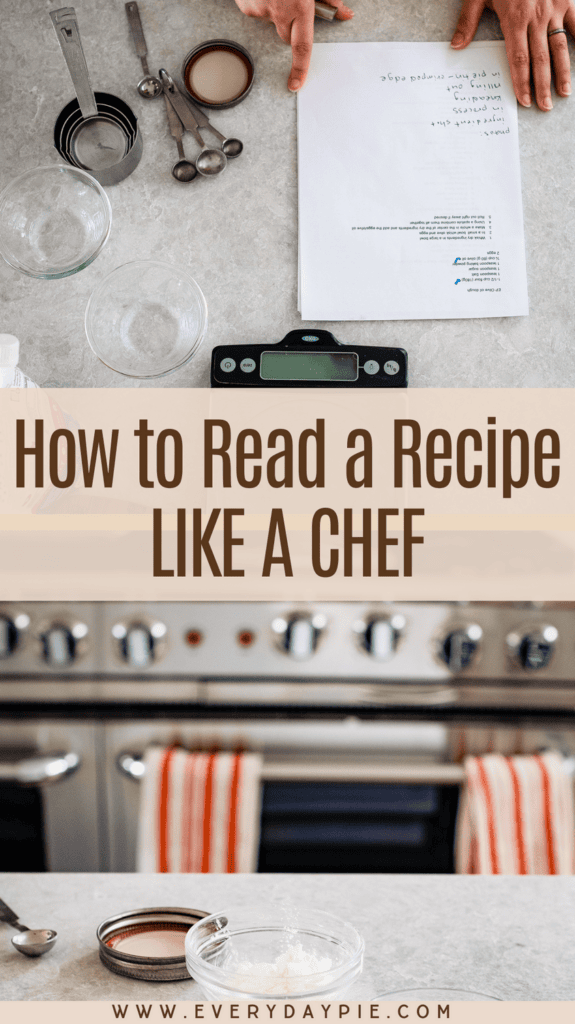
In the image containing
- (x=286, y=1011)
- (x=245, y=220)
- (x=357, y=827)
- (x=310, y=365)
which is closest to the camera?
(x=286, y=1011)

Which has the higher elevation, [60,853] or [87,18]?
[87,18]

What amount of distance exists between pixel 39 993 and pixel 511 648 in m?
0.74

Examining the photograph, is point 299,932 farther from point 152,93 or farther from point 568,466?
point 152,93

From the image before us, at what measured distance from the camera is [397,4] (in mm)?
1289

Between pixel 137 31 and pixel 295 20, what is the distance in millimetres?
271

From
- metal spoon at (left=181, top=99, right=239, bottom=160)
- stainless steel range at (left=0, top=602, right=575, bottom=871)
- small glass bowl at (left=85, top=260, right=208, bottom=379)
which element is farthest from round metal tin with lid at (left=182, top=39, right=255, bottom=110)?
stainless steel range at (left=0, top=602, right=575, bottom=871)

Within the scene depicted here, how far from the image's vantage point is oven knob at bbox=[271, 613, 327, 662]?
41.6 inches

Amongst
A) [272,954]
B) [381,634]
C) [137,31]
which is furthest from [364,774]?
[137,31]

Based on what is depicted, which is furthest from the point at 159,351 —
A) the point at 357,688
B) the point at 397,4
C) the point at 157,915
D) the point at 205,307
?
the point at 157,915

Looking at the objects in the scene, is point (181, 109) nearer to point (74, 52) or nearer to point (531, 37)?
point (74, 52)

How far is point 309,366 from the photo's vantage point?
1.17m

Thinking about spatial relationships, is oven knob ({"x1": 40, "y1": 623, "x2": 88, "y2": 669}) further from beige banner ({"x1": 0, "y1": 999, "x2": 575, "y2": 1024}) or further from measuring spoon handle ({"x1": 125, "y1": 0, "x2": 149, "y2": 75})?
measuring spoon handle ({"x1": 125, "y1": 0, "x2": 149, "y2": 75})

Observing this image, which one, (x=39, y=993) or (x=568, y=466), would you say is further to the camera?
(x=568, y=466)

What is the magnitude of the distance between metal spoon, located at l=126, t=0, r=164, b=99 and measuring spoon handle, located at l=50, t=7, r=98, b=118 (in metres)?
0.09
